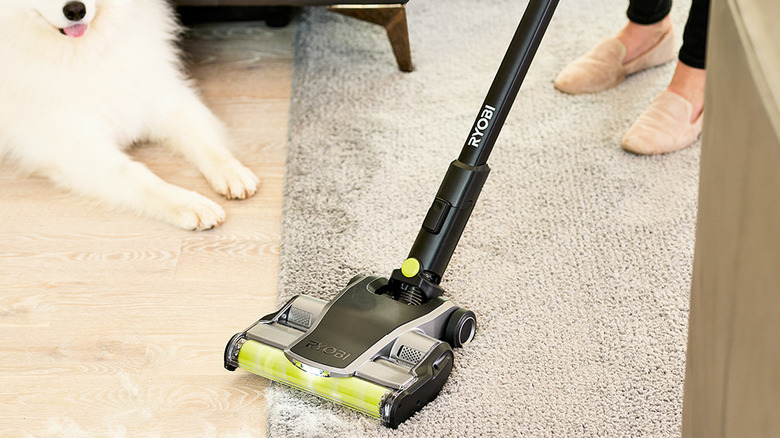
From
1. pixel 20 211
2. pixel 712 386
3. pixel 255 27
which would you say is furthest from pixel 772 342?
pixel 255 27

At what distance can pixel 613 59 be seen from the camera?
2.06 m

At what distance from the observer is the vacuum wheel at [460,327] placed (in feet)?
4.18

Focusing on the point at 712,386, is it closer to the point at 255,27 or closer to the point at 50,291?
the point at 50,291

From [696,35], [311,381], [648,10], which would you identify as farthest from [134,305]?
[648,10]

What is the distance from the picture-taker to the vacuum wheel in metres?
1.27

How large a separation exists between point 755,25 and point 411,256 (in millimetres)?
755

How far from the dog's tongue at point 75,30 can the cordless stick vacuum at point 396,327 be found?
83 cm

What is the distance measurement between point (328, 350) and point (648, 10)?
1.33m

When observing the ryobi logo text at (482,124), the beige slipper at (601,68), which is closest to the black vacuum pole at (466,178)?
the ryobi logo text at (482,124)

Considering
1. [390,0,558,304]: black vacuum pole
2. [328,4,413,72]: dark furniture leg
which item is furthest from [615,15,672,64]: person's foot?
[390,0,558,304]: black vacuum pole

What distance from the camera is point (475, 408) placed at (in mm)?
1219

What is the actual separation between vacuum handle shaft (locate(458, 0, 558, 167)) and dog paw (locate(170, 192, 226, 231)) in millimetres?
624

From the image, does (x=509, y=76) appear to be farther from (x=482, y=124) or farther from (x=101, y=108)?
(x=101, y=108)

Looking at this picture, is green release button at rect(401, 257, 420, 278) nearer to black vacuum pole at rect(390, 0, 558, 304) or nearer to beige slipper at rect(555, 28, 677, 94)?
black vacuum pole at rect(390, 0, 558, 304)
